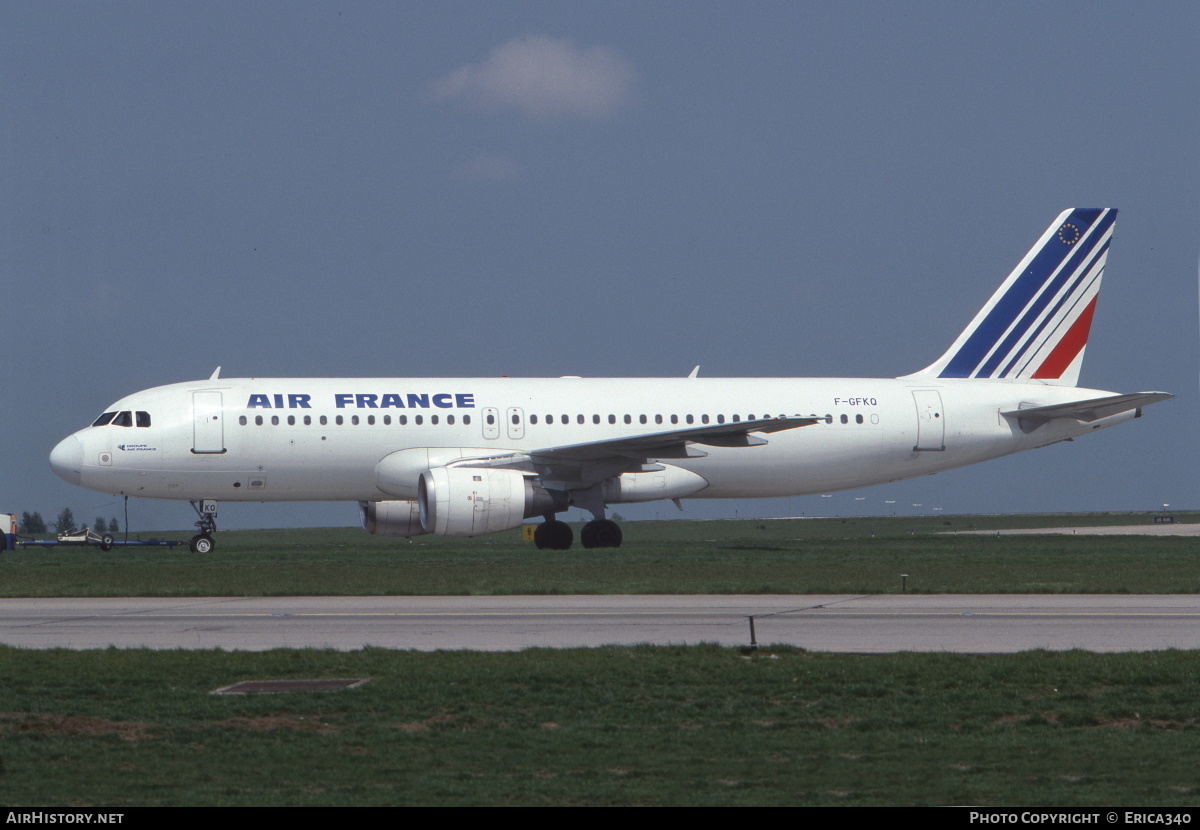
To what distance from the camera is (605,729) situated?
34.3ft

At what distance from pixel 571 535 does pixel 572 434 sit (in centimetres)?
249

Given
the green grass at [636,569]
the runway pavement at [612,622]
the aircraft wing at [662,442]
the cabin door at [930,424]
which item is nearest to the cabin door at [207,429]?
the green grass at [636,569]

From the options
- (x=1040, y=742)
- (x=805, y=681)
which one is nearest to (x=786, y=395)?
(x=805, y=681)

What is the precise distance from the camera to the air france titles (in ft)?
108

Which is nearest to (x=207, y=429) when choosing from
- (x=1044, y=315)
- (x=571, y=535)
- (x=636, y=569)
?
(x=571, y=535)

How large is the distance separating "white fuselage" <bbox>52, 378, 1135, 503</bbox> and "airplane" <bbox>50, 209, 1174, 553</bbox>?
0.05 meters

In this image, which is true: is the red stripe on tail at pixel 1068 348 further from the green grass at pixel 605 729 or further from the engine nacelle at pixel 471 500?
the green grass at pixel 605 729

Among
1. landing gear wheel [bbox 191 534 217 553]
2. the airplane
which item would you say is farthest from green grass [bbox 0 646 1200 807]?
landing gear wheel [bbox 191 534 217 553]

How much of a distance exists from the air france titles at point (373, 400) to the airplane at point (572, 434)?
43 millimetres

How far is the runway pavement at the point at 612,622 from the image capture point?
15414 millimetres

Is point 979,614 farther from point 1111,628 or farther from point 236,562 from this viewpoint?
point 236,562

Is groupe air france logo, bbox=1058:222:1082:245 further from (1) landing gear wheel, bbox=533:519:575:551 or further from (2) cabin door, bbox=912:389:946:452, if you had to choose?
(1) landing gear wheel, bbox=533:519:575:551

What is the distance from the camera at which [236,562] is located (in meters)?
29.1

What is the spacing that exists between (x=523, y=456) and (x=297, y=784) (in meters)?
24.1
